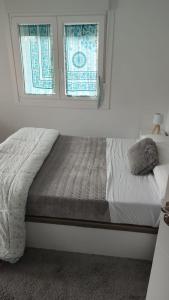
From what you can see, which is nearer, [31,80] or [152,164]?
[152,164]

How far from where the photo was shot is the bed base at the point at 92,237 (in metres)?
1.70

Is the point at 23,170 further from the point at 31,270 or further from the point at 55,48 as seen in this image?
the point at 55,48

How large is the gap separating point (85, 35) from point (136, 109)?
1.27 m

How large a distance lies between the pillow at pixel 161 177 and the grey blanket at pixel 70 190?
1.42 ft

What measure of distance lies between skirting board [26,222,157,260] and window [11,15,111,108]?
6.71 feet

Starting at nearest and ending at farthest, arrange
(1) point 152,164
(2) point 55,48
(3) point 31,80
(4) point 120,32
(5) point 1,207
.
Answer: (5) point 1,207 < (1) point 152,164 < (4) point 120,32 < (2) point 55,48 < (3) point 31,80

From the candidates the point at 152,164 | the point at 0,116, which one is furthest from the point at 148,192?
the point at 0,116

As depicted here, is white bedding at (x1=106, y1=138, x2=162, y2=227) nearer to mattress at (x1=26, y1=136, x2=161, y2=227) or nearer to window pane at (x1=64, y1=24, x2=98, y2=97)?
mattress at (x1=26, y1=136, x2=161, y2=227)

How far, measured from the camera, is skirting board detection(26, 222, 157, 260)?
1722 mm

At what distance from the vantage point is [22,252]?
5.60 ft

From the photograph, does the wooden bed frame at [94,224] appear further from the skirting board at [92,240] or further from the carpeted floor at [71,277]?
the carpeted floor at [71,277]

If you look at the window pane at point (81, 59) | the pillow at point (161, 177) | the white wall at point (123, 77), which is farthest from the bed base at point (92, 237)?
the window pane at point (81, 59)

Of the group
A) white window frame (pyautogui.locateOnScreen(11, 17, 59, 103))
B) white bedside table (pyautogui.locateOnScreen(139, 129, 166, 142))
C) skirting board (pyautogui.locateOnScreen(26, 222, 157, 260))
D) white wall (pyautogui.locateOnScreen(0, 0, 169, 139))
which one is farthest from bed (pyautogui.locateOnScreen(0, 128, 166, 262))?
white window frame (pyautogui.locateOnScreen(11, 17, 59, 103))

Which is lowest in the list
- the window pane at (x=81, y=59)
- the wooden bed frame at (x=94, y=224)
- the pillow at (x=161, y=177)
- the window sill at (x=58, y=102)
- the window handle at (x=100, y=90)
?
the wooden bed frame at (x=94, y=224)
